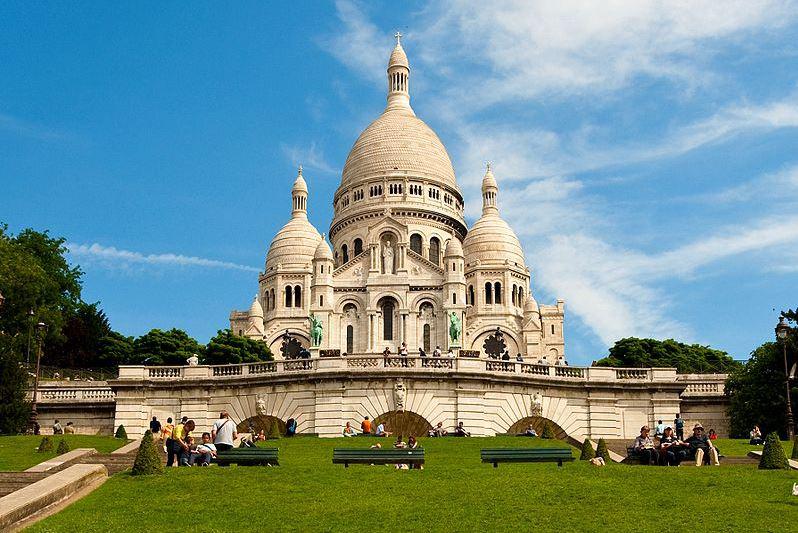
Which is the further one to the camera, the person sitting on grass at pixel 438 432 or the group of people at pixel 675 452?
the person sitting on grass at pixel 438 432

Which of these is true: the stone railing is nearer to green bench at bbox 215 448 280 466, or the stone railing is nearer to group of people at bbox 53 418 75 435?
group of people at bbox 53 418 75 435

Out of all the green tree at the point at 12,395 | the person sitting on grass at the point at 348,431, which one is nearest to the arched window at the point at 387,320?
the green tree at the point at 12,395

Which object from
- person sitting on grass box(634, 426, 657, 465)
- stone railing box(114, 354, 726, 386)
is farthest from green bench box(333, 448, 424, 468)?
stone railing box(114, 354, 726, 386)

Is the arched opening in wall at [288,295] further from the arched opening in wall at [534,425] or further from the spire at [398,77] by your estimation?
the arched opening in wall at [534,425]

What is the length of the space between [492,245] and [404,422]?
244ft

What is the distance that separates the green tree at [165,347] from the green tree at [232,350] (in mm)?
1315

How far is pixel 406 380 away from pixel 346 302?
214 ft

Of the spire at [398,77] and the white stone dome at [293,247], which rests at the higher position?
the spire at [398,77]

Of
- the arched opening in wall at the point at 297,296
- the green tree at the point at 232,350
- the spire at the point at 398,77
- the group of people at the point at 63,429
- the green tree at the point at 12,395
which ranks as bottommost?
the group of people at the point at 63,429

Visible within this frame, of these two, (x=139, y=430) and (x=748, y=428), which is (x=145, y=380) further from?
(x=748, y=428)

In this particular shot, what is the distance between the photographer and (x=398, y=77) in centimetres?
14012

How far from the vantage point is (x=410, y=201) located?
12119 centimetres

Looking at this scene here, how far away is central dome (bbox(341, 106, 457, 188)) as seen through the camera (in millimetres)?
124562

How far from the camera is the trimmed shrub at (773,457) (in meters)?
27.3
